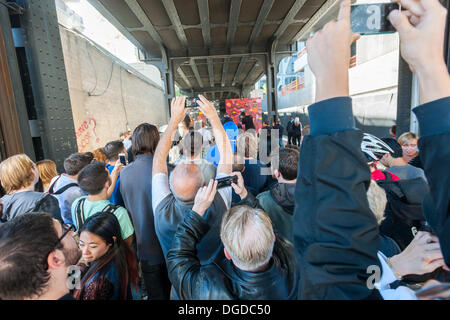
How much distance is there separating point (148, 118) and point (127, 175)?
18.0 metres

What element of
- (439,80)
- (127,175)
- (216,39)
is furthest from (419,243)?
(216,39)

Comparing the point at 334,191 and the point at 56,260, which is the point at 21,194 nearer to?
the point at 56,260

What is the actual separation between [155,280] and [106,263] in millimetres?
770

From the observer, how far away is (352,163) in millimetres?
632

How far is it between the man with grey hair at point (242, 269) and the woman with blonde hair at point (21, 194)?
5.08 feet

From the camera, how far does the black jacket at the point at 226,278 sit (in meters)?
1.17

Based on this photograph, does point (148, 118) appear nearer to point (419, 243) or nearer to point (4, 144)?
point (4, 144)

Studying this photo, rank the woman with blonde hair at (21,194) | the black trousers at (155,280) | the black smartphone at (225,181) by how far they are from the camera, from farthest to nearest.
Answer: the black trousers at (155,280) → the woman with blonde hair at (21,194) → the black smartphone at (225,181)

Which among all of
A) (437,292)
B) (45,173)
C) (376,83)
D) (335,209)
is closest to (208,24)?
(45,173)

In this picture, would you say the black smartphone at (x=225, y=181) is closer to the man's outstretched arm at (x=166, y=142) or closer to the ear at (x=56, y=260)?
the man's outstretched arm at (x=166, y=142)

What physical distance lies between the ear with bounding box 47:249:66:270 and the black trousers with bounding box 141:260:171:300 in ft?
4.19

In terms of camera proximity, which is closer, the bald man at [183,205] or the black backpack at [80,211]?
the bald man at [183,205]

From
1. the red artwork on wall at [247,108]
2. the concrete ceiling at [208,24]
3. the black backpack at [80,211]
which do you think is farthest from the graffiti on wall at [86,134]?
the red artwork on wall at [247,108]

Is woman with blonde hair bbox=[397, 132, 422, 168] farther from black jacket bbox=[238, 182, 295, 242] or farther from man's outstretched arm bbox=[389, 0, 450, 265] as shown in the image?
man's outstretched arm bbox=[389, 0, 450, 265]
